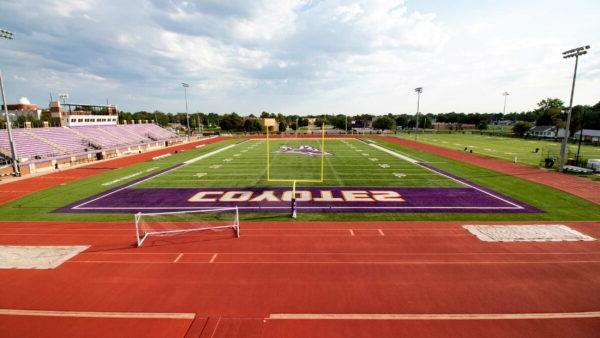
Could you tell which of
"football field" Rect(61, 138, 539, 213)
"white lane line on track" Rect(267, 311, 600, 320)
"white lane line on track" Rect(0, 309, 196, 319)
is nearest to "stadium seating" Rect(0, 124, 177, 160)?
"football field" Rect(61, 138, 539, 213)

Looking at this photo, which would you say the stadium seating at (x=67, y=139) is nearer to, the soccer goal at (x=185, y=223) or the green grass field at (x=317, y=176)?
the green grass field at (x=317, y=176)

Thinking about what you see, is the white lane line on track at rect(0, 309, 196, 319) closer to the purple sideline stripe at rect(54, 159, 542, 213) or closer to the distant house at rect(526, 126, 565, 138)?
the purple sideline stripe at rect(54, 159, 542, 213)

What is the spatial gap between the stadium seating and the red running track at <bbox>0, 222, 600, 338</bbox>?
28254mm

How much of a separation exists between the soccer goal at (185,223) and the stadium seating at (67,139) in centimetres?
2755

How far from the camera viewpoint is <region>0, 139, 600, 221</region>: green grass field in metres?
15.9

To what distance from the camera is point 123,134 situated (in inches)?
2217

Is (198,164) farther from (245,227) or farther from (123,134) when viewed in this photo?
(123,134)

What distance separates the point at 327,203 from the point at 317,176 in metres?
7.40

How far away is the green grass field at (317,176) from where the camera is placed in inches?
625

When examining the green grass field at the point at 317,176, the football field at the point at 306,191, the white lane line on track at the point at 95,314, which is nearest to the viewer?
the white lane line on track at the point at 95,314

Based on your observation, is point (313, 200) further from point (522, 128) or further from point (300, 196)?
point (522, 128)

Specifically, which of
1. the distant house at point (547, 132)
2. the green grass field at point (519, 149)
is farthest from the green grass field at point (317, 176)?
the distant house at point (547, 132)

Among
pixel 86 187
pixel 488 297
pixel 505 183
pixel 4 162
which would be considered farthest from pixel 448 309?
pixel 4 162

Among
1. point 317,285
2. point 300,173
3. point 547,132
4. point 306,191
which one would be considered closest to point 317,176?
point 300,173
